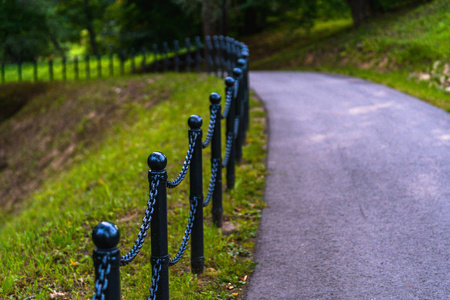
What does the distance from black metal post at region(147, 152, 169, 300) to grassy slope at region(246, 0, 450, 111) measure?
8637 millimetres

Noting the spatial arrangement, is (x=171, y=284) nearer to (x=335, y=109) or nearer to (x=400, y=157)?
(x=400, y=157)

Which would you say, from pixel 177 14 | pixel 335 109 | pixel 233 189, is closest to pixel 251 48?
pixel 177 14

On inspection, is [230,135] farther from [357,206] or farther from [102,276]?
[102,276]

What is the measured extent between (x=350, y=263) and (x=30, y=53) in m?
23.8

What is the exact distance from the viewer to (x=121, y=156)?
10352mm

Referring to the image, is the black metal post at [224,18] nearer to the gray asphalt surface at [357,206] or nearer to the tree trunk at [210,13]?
the tree trunk at [210,13]

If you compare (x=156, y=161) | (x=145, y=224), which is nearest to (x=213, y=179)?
(x=156, y=161)

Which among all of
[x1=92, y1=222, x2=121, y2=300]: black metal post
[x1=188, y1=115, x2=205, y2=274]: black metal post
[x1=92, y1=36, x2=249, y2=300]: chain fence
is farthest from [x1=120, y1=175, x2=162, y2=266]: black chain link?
[x1=188, y1=115, x2=205, y2=274]: black metal post

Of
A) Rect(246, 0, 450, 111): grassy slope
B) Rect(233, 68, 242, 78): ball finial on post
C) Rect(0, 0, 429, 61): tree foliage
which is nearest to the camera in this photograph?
Rect(233, 68, 242, 78): ball finial on post

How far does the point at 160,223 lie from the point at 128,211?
3231mm

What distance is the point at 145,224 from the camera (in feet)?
10.2

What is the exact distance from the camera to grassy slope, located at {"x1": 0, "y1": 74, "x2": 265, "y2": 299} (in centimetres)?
471

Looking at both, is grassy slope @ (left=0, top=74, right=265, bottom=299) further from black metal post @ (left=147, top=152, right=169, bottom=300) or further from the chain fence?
black metal post @ (left=147, top=152, right=169, bottom=300)

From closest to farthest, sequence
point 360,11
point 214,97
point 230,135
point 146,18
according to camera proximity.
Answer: point 214,97 → point 230,135 → point 360,11 → point 146,18
